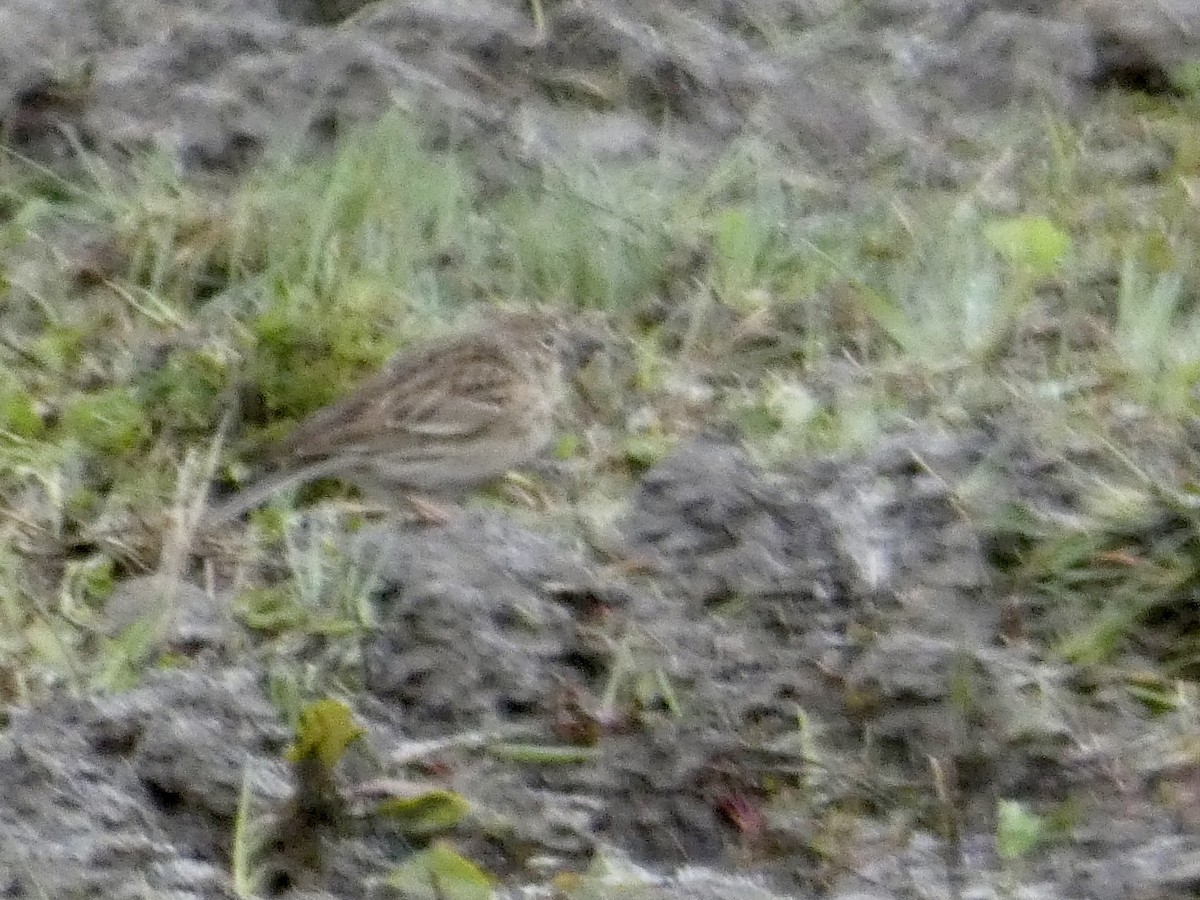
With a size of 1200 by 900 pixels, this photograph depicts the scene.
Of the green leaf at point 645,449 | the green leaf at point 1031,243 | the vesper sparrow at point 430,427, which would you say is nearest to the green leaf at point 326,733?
the vesper sparrow at point 430,427

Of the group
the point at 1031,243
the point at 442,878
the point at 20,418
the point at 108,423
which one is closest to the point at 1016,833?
the point at 442,878

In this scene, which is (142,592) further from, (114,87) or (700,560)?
(114,87)

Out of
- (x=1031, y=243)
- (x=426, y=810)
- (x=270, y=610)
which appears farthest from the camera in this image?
(x=1031, y=243)

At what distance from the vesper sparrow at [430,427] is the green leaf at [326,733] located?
192 cm

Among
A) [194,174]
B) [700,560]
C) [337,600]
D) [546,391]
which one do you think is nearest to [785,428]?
[546,391]

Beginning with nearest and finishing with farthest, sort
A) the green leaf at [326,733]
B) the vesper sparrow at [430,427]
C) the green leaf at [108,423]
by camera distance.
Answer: the green leaf at [326,733]
the vesper sparrow at [430,427]
the green leaf at [108,423]

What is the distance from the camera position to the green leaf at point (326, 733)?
3.93 m

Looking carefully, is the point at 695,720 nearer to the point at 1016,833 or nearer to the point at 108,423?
the point at 1016,833

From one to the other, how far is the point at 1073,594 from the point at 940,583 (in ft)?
0.83

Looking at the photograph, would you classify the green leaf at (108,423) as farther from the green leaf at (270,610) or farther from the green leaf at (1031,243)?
the green leaf at (1031,243)

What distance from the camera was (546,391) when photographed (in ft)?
20.3

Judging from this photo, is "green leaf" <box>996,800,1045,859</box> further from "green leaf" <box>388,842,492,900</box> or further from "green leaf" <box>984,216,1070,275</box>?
"green leaf" <box>984,216,1070,275</box>

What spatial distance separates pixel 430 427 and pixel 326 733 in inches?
84.6

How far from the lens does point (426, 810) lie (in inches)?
160
